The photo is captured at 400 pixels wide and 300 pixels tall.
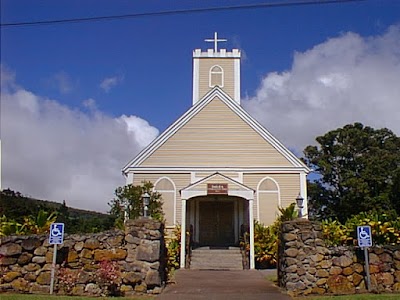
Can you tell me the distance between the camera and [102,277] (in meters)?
10.3

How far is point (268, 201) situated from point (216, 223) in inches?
98.7

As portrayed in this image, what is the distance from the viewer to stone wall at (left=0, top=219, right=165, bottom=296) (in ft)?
34.2

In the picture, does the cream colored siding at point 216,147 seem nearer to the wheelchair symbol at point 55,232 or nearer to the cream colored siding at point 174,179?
the cream colored siding at point 174,179

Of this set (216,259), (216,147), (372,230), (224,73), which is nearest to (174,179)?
(216,147)

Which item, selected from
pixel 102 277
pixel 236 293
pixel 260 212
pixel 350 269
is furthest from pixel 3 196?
pixel 350 269

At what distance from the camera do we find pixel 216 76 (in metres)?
25.8

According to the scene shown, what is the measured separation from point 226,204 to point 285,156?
11.3ft

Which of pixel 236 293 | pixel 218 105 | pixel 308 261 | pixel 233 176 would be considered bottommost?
pixel 236 293

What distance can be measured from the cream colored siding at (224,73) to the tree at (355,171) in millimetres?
9518

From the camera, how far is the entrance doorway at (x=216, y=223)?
20938 millimetres

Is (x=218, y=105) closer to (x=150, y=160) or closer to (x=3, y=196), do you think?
(x=150, y=160)

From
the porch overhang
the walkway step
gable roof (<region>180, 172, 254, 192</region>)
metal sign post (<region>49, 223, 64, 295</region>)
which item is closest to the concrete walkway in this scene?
metal sign post (<region>49, 223, 64, 295</region>)

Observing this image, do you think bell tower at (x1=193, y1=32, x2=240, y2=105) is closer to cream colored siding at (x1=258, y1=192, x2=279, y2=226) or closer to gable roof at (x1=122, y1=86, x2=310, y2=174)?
gable roof at (x1=122, y1=86, x2=310, y2=174)

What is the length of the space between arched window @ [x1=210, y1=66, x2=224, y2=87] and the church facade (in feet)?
11.8
